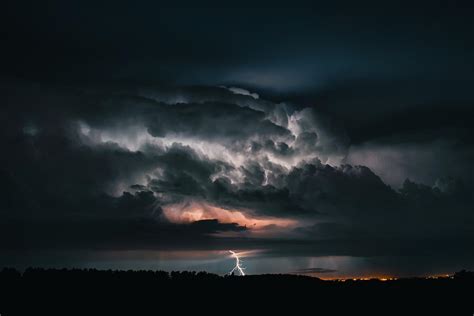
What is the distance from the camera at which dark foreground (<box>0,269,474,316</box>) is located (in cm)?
15100

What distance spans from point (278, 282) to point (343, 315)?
16451 mm

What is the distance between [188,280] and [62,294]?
90.4 feet

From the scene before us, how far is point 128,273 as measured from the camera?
557ft

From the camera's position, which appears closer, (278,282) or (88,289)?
(88,289)

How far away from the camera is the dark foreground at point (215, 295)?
151 meters

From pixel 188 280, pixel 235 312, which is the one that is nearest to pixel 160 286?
pixel 188 280

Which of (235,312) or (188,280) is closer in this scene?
(235,312)

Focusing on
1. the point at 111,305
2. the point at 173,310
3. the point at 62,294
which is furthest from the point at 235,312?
the point at 62,294

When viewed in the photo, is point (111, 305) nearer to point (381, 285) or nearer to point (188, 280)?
point (188, 280)

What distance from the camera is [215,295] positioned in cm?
16038

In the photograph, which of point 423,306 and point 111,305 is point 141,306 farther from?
point 423,306

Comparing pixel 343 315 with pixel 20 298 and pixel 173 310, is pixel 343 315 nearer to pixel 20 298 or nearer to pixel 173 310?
pixel 173 310

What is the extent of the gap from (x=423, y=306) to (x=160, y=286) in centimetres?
5179

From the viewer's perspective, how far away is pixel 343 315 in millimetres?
155500
